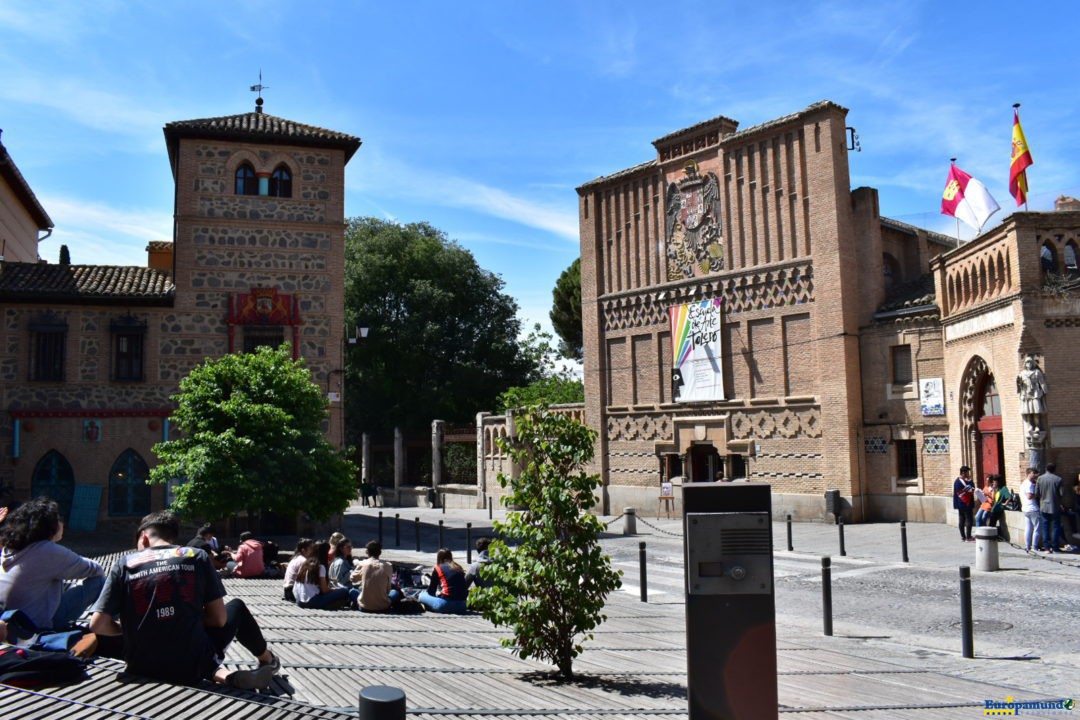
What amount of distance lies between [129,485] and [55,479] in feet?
6.29

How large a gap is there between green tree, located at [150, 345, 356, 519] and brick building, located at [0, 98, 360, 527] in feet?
18.3

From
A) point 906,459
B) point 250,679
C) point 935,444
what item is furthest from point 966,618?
point 906,459

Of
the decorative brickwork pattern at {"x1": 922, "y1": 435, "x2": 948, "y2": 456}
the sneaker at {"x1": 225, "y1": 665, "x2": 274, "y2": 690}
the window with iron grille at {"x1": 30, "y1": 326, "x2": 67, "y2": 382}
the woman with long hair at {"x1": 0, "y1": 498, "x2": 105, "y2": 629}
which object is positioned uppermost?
the window with iron grille at {"x1": 30, "y1": 326, "x2": 67, "y2": 382}

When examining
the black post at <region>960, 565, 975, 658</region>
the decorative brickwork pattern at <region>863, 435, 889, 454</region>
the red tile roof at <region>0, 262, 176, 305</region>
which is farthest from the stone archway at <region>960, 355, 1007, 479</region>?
the red tile roof at <region>0, 262, 176, 305</region>

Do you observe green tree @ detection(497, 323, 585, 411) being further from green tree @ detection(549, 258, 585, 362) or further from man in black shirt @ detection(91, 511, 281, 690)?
man in black shirt @ detection(91, 511, 281, 690)

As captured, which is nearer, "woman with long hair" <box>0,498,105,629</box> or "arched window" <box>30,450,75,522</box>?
"woman with long hair" <box>0,498,105,629</box>

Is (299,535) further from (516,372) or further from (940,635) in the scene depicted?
(516,372)

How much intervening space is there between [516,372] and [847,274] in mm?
25984

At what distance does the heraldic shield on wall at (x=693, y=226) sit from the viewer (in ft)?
96.7

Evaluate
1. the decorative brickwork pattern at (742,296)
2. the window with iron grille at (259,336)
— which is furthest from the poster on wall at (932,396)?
the window with iron grille at (259,336)

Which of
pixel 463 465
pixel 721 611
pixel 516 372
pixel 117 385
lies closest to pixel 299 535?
pixel 117 385

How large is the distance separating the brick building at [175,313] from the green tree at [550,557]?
18.0m

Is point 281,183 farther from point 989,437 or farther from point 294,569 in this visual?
point 989,437

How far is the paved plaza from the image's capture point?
5.29m
